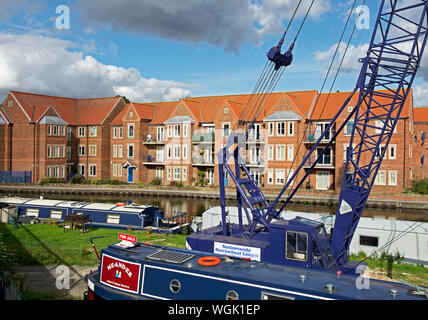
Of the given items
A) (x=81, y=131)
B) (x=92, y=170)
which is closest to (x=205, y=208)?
(x=92, y=170)

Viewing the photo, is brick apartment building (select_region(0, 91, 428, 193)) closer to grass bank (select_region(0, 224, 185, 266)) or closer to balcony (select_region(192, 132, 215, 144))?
balcony (select_region(192, 132, 215, 144))

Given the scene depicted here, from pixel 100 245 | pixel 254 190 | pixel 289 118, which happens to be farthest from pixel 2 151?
pixel 254 190

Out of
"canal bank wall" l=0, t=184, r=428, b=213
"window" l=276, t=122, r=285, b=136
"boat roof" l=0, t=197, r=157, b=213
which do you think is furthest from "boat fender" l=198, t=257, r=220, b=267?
"window" l=276, t=122, r=285, b=136

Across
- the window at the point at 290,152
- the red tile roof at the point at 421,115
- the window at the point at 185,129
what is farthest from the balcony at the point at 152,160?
the red tile roof at the point at 421,115

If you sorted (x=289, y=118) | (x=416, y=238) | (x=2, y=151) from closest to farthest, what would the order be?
(x=416, y=238), (x=289, y=118), (x=2, y=151)

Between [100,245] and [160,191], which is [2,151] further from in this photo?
[100,245]

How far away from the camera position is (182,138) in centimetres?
4834

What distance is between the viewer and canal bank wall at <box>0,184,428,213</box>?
115 ft

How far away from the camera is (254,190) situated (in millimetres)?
18188

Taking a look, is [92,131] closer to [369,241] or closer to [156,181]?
[156,181]

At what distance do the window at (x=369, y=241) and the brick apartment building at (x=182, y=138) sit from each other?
74.1 feet

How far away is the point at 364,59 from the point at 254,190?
7.31 meters

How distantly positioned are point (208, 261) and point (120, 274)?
251cm

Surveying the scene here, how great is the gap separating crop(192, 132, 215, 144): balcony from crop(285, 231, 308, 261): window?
3459 centimetres
